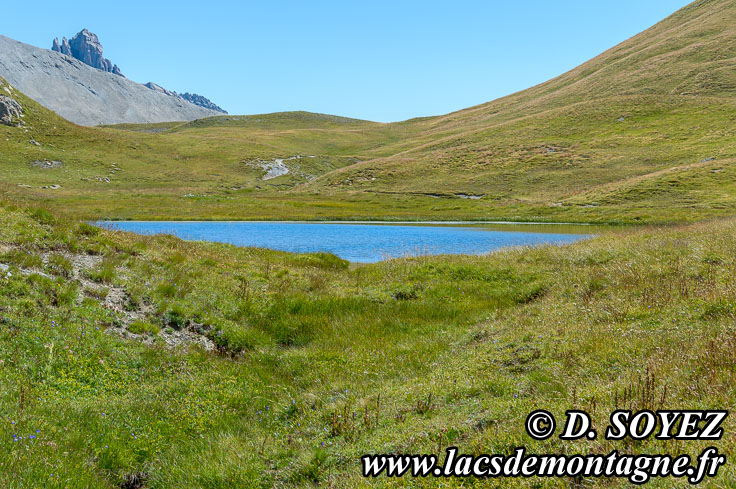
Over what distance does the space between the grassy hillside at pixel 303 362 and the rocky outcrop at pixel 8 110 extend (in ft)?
507

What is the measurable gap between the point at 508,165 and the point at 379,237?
68.6m

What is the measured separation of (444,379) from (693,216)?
56809mm

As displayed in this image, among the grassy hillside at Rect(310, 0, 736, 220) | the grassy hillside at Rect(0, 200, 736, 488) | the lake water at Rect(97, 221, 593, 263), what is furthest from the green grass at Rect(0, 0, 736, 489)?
the grassy hillside at Rect(310, 0, 736, 220)

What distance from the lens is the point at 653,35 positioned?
188875 mm

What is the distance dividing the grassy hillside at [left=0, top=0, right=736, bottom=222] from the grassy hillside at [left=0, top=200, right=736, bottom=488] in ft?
143

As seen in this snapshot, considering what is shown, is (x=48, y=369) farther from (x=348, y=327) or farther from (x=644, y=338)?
(x=644, y=338)

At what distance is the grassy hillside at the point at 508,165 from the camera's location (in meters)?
70.6

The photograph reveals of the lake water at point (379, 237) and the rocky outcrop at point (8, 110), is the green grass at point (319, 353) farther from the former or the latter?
the rocky outcrop at point (8, 110)

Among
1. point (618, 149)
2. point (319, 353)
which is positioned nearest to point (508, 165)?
point (618, 149)

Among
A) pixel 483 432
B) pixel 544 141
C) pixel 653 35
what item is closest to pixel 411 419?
pixel 483 432

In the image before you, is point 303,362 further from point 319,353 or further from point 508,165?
point 508,165

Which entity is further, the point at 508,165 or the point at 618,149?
the point at 508,165

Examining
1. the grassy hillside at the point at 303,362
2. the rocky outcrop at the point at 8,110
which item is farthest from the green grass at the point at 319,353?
the rocky outcrop at the point at 8,110

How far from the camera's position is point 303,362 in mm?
10922
